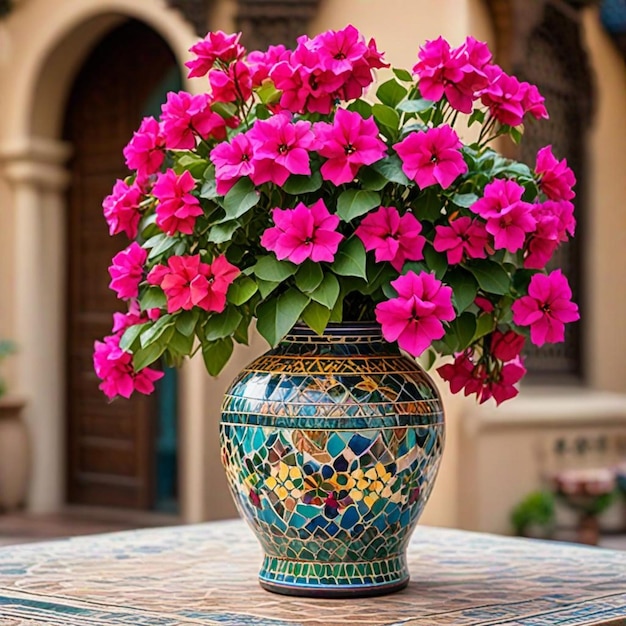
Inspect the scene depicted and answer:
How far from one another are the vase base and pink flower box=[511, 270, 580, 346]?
0.43 m

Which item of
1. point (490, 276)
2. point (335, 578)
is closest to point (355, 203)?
point (490, 276)

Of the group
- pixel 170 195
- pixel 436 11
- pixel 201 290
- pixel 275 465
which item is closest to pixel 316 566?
pixel 275 465

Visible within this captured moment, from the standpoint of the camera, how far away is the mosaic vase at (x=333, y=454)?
2061 millimetres

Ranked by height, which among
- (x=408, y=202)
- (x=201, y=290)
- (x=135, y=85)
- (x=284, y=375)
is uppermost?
(x=135, y=85)

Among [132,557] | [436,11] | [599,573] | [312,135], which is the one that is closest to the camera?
[312,135]

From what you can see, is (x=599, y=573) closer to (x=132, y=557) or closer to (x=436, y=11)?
(x=132, y=557)

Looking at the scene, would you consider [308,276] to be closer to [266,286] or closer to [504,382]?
[266,286]

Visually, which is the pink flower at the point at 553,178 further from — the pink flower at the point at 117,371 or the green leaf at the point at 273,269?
the pink flower at the point at 117,371

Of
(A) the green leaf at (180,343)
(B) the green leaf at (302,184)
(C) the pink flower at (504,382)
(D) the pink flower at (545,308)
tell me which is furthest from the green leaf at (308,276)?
(C) the pink flower at (504,382)

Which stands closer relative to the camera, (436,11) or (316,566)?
(316,566)

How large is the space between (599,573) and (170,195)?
1014mm

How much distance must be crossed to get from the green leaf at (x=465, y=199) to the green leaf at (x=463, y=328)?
18 cm

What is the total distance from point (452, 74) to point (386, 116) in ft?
0.39

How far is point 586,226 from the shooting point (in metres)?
7.57
